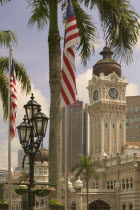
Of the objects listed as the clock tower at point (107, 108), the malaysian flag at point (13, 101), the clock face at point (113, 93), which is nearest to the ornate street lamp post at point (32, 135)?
the malaysian flag at point (13, 101)

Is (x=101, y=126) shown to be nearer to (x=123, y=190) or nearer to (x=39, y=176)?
(x=39, y=176)

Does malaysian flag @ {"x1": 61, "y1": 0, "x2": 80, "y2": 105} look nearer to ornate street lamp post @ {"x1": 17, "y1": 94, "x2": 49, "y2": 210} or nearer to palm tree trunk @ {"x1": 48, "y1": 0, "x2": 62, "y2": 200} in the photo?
palm tree trunk @ {"x1": 48, "y1": 0, "x2": 62, "y2": 200}

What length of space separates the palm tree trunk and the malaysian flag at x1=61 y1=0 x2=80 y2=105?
0.55 meters

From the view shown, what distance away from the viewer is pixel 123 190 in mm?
80938

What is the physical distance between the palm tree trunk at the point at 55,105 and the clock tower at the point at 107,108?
90984 mm

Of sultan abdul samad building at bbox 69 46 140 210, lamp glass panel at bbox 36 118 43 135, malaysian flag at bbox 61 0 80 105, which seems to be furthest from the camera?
sultan abdul samad building at bbox 69 46 140 210

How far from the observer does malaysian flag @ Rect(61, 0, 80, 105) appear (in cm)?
1302

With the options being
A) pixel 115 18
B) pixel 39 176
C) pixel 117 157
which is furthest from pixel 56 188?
pixel 39 176

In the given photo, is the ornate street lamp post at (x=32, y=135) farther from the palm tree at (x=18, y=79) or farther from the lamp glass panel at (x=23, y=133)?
the palm tree at (x=18, y=79)

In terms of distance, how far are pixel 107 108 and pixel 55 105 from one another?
93871 millimetres

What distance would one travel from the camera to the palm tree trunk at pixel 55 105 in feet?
43.7

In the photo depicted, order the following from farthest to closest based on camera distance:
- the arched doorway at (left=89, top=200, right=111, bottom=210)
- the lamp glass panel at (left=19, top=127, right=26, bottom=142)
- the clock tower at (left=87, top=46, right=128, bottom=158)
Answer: the clock tower at (left=87, top=46, right=128, bottom=158) → the arched doorway at (left=89, top=200, right=111, bottom=210) → the lamp glass panel at (left=19, top=127, right=26, bottom=142)

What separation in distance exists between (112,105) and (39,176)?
24.5 metres

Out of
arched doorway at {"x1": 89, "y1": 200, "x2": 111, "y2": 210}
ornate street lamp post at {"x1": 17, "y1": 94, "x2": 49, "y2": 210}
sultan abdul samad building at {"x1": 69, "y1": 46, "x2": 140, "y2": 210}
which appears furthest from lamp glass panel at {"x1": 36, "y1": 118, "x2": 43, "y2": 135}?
sultan abdul samad building at {"x1": 69, "y1": 46, "x2": 140, "y2": 210}
